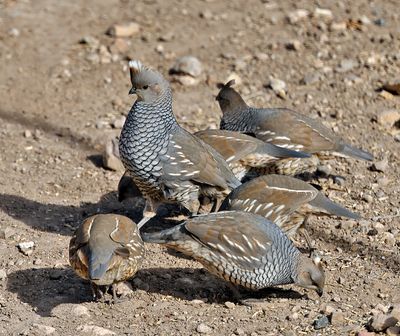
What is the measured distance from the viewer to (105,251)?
6.48 metres

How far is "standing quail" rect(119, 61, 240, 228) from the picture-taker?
7.69 metres

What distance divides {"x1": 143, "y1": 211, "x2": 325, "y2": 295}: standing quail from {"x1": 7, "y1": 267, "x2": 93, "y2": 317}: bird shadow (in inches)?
26.5

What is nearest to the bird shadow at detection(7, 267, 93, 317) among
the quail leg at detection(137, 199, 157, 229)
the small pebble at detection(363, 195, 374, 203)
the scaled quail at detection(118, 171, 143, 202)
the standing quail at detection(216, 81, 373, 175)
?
the quail leg at detection(137, 199, 157, 229)

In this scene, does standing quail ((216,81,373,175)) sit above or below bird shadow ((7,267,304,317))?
above

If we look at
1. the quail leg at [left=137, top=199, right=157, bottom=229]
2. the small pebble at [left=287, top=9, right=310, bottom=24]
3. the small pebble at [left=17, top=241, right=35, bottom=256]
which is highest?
the small pebble at [left=287, top=9, right=310, bottom=24]

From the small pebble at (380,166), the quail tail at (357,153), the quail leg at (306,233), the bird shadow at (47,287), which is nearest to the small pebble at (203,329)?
the bird shadow at (47,287)

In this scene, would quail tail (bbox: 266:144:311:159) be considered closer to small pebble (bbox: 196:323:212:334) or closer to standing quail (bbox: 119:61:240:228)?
standing quail (bbox: 119:61:240:228)

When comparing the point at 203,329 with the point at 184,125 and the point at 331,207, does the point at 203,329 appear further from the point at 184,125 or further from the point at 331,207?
the point at 184,125

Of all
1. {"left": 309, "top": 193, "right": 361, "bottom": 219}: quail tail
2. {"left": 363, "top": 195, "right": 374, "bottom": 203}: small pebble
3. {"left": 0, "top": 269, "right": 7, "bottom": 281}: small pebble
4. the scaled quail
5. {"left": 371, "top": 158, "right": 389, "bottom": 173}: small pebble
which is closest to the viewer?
{"left": 0, "top": 269, "right": 7, "bottom": 281}: small pebble

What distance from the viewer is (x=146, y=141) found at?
7.71 metres

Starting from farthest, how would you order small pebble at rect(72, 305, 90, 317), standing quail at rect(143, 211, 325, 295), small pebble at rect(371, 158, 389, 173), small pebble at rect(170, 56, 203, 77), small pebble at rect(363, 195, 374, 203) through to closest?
small pebble at rect(170, 56, 203, 77), small pebble at rect(371, 158, 389, 173), small pebble at rect(363, 195, 374, 203), standing quail at rect(143, 211, 325, 295), small pebble at rect(72, 305, 90, 317)

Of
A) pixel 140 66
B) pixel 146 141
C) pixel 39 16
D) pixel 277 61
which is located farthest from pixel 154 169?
pixel 39 16

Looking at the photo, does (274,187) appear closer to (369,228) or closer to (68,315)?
(369,228)

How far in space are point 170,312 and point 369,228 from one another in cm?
206
